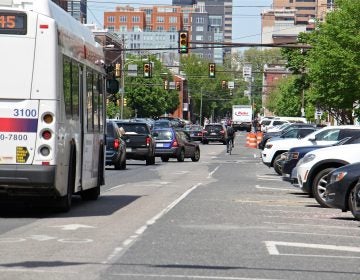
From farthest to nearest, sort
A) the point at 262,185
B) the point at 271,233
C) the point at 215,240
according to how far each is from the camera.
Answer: the point at 262,185
the point at 271,233
the point at 215,240

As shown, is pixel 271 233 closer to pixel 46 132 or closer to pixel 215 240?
pixel 215 240

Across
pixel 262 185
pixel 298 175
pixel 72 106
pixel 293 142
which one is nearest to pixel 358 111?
pixel 293 142

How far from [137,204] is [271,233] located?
17.9 feet

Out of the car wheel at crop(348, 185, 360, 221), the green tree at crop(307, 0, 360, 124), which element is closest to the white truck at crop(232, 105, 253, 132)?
the green tree at crop(307, 0, 360, 124)

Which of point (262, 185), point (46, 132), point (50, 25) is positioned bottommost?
point (262, 185)

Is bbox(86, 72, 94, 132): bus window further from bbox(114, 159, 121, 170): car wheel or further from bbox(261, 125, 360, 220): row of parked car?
bbox(114, 159, 121, 170): car wheel

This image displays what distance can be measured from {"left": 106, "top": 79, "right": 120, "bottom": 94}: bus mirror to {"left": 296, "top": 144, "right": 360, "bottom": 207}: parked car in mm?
4168

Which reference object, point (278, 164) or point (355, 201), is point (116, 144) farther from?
point (355, 201)

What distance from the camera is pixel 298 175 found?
20594 millimetres

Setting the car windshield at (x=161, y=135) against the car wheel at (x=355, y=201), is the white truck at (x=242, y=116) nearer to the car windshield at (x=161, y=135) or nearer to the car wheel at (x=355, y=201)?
the car windshield at (x=161, y=135)

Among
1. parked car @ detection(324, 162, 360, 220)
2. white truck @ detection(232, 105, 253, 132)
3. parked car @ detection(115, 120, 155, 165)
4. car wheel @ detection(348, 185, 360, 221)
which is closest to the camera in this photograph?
car wheel @ detection(348, 185, 360, 221)

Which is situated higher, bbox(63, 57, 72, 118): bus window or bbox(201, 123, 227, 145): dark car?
bbox(63, 57, 72, 118): bus window

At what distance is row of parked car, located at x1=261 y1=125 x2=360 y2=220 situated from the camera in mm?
16203

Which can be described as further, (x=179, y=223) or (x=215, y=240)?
(x=179, y=223)
